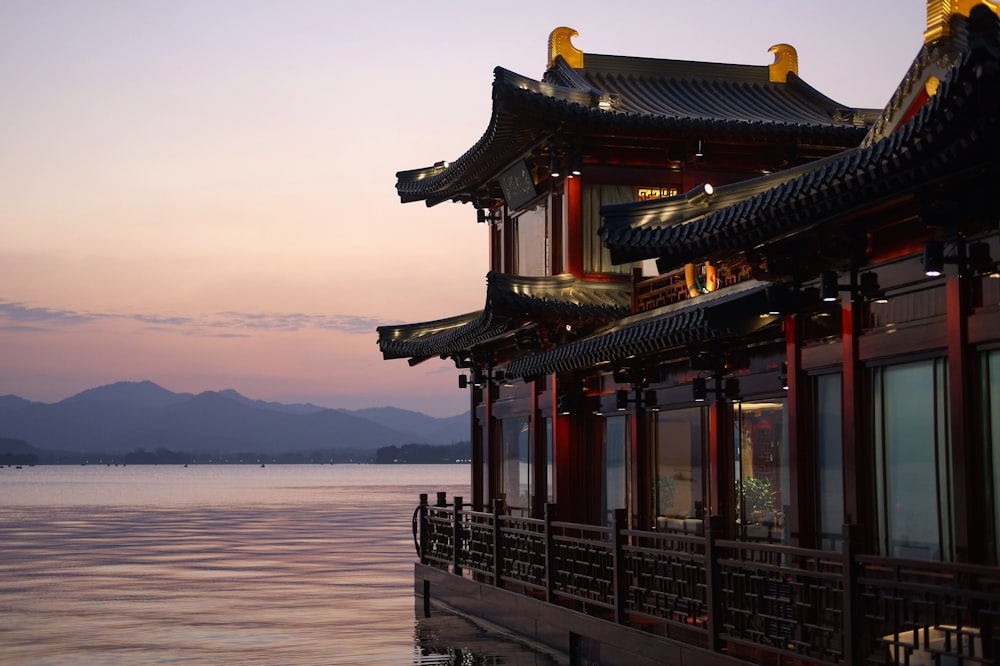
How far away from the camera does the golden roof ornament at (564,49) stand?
21.9m

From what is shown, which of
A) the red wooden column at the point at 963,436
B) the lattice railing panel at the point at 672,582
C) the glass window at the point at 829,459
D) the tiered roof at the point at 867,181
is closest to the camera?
the tiered roof at the point at 867,181

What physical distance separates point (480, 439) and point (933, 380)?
14.4 metres

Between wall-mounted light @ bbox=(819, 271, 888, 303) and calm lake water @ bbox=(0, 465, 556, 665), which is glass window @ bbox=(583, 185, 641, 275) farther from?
wall-mounted light @ bbox=(819, 271, 888, 303)

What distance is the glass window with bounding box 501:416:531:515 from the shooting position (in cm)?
2169

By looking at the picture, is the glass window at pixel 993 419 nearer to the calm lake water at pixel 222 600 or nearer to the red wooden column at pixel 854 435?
the red wooden column at pixel 854 435

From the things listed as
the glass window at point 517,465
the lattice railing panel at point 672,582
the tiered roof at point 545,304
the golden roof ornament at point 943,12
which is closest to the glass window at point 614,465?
the tiered roof at point 545,304

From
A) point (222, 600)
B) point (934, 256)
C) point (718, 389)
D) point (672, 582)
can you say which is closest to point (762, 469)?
point (718, 389)

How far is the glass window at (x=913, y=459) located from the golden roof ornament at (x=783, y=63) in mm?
12162

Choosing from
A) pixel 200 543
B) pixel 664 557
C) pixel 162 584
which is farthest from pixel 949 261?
pixel 200 543

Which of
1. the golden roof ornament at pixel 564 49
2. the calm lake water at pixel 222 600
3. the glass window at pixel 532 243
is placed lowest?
the calm lake water at pixel 222 600

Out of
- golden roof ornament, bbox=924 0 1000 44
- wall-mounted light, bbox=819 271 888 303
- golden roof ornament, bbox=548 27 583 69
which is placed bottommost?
wall-mounted light, bbox=819 271 888 303

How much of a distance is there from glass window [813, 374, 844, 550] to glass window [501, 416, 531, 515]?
909 centimetres

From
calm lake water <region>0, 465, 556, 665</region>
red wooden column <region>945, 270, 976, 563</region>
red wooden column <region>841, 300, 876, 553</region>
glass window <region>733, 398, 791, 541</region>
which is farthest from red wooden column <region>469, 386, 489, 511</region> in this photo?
red wooden column <region>945, 270, 976, 563</region>

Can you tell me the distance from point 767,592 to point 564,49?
12.4 meters
